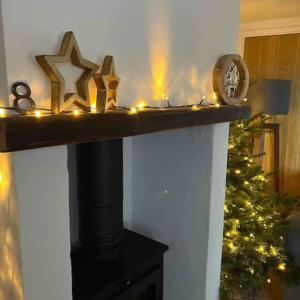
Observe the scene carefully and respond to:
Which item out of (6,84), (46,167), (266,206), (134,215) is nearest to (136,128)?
(46,167)

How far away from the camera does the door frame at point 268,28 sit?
10.6 ft

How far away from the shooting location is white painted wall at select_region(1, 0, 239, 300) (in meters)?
0.87

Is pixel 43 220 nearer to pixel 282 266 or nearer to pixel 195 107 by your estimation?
pixel 195 107

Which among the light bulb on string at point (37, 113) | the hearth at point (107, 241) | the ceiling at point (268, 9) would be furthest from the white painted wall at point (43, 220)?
the ceiling at point (268, 9)

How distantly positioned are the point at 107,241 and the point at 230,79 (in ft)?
3.24

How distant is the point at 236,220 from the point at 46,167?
1.60 meters

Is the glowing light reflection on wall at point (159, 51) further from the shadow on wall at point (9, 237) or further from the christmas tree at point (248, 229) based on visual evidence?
the christmas tree at point (248, 229)

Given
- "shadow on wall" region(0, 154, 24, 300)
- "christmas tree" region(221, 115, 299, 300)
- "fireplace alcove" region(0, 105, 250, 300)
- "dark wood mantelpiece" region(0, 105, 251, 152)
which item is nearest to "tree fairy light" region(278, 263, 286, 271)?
"christmas tree" region(221, 115, 299, 300)

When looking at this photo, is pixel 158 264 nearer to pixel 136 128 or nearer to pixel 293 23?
pixel 136 128

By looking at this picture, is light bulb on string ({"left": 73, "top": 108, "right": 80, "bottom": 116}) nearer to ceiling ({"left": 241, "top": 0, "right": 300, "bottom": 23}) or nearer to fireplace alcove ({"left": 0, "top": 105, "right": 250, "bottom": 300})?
fireplace alcove ({"left": 0, "top": 105, "right": 250, "bottom": 300})

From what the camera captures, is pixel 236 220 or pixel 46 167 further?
pixel 236 220

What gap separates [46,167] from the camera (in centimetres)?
93

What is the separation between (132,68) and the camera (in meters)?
1.14

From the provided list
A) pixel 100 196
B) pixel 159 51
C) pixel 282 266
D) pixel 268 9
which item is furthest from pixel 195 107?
pixel 268 9
